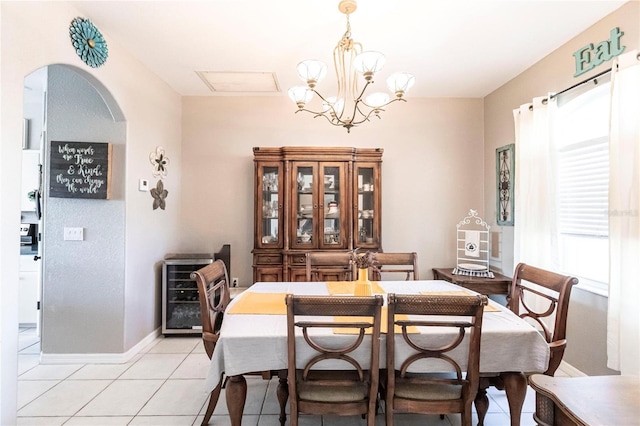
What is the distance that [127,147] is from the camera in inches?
111

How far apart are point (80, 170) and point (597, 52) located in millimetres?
4266

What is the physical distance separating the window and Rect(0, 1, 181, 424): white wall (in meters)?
3.78

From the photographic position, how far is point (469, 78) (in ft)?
11.0

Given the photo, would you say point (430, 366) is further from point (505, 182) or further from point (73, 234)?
point (73, 234)

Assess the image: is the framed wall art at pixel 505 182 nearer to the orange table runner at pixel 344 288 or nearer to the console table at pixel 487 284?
the console table at pixel 487 284

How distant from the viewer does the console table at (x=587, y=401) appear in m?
0.74

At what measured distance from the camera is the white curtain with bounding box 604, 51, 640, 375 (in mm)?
1929

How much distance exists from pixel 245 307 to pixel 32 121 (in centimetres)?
413

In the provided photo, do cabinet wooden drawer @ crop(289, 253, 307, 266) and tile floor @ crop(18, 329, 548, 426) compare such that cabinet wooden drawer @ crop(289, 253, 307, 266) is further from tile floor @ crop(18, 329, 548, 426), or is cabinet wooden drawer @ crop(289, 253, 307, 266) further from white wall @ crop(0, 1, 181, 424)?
white wall @ crop(0, 1, 181, 424)

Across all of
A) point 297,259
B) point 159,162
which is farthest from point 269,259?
point 159,162

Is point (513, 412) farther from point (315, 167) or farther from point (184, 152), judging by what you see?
point (184, 152)

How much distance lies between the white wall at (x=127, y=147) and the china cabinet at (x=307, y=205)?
3.48ft

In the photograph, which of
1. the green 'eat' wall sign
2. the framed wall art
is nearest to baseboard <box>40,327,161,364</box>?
the framed wall art

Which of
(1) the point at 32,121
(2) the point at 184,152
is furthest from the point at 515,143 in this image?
(1) the point at 32,121
